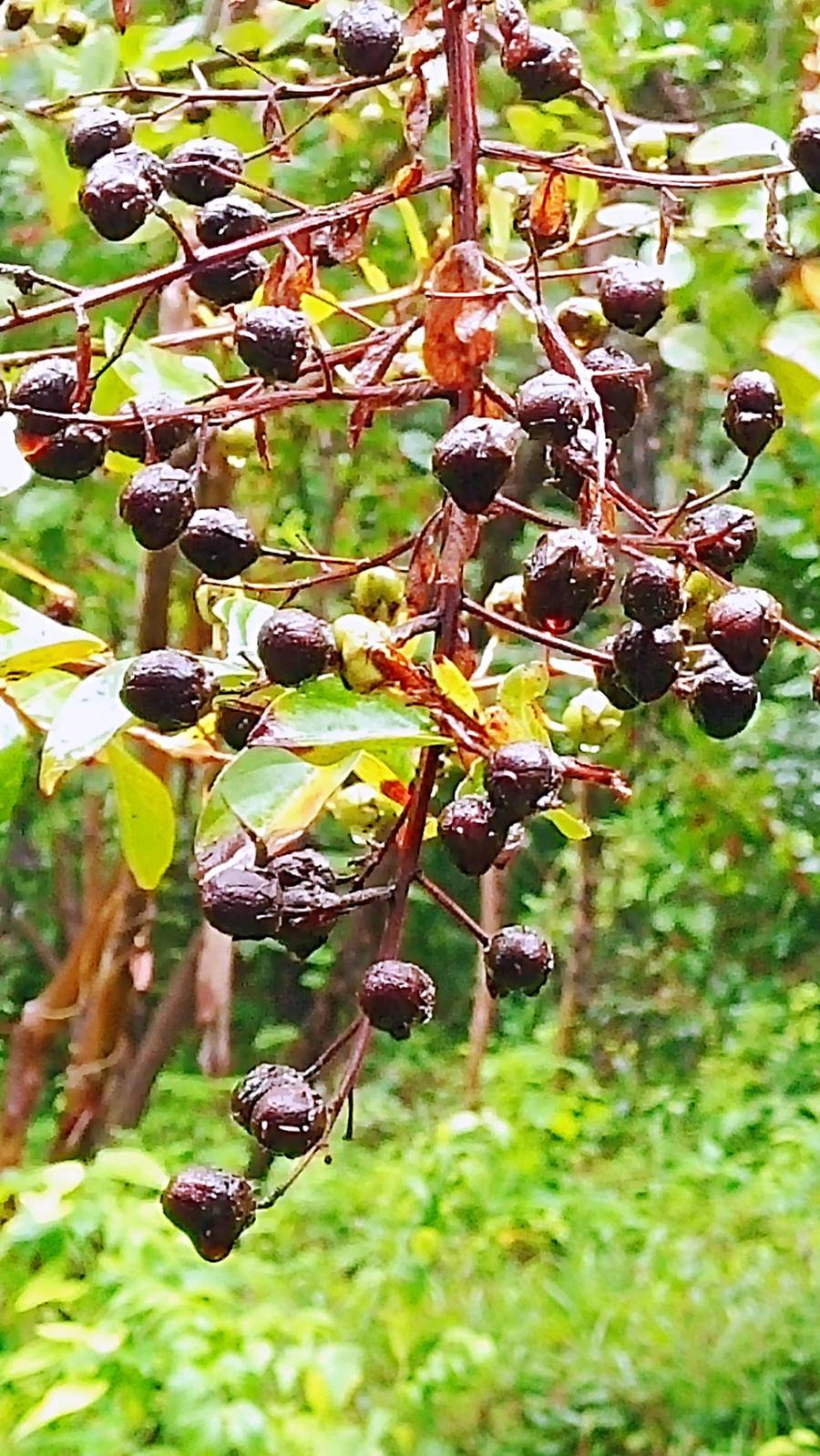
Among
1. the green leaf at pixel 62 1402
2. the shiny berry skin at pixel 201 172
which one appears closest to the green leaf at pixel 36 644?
the shiny berry skin at pixel 201 172

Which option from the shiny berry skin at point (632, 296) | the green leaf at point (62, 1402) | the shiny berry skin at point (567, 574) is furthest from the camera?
the green leaf at point (62, 1402)

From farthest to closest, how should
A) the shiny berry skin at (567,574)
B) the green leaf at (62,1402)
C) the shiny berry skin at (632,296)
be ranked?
the green leaf at (62,1402)
the shiny berry skin at (632,296)
the shiny berry skin at (567,574)

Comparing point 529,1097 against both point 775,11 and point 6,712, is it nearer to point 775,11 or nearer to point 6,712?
point 775,11

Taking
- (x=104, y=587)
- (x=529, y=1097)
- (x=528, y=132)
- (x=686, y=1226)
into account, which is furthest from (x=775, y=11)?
(x=529, y=1097)

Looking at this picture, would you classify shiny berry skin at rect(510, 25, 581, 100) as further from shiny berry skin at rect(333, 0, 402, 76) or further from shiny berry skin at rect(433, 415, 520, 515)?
shiny berry skin at rect(433, 415, 520, 515)

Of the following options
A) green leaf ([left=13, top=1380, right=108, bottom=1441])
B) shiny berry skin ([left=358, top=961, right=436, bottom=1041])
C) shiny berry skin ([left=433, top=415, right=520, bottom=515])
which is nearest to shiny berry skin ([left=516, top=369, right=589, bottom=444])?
shiny berry skin ([left=433, top=415, right=520, bottom=515])

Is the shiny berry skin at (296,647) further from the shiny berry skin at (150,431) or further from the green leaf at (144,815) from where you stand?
the green leaf at (144,815)
